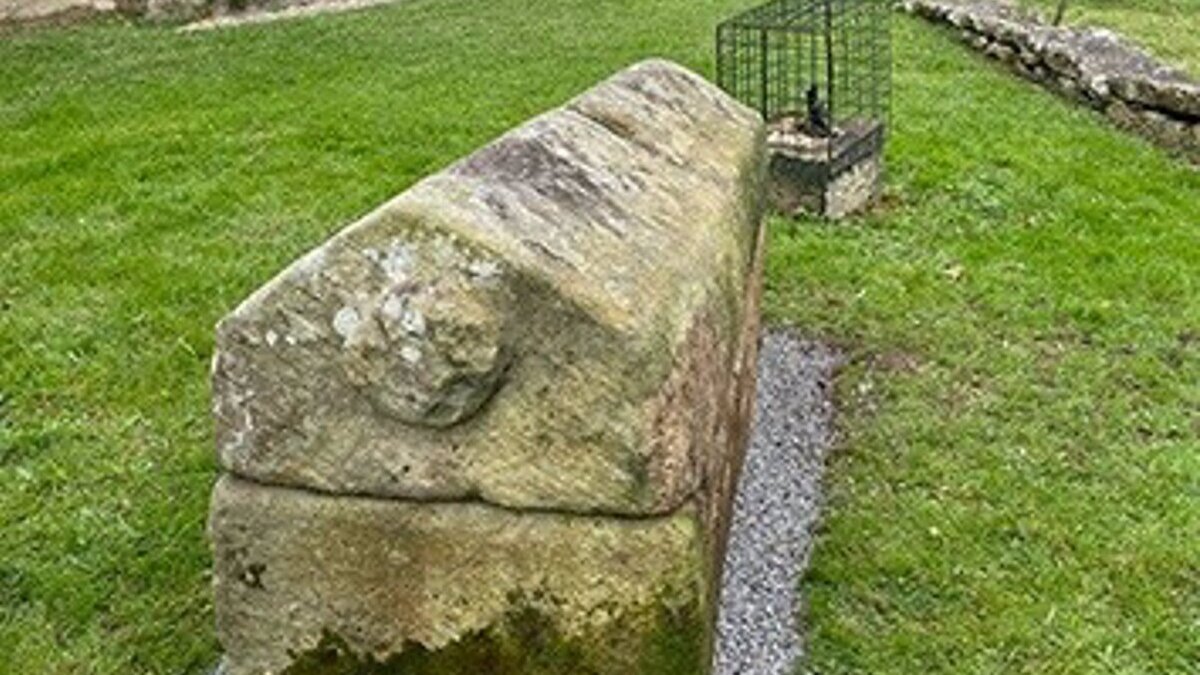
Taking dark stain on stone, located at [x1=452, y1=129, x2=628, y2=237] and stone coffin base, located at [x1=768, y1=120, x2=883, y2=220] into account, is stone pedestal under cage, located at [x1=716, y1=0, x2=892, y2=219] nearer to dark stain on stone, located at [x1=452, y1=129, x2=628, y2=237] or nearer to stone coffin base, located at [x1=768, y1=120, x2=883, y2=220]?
stone coffin base, located at [x1=768, y1=120, x2=883, y2=220]

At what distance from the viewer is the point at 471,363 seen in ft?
13.0

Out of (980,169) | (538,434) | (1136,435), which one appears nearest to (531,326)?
(538,434)

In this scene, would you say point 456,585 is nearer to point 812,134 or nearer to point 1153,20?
point 812,134

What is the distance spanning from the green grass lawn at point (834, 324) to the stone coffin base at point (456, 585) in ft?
2.99

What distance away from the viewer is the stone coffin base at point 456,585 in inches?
162

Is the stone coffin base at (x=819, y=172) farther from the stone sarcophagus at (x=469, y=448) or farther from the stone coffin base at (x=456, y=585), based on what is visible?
the stone coffin base at (x=456, y=585)

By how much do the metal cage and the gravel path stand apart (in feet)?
8.34

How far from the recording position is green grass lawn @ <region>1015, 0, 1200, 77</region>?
14.1 m

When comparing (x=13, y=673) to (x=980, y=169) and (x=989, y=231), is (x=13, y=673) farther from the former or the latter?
(x=980, y=169)

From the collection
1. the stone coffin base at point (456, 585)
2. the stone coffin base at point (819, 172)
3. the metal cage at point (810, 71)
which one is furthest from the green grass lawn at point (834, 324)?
the stone coffin base at point (456, 585)

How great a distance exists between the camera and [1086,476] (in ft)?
21.0

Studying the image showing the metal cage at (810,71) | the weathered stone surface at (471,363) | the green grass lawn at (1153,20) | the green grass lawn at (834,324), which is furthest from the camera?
the green grass lawn at (1153,20)

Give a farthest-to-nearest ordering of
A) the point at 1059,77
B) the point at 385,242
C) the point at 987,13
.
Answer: the point at 987,13 < the point at 1059,77 < the point at 385,242

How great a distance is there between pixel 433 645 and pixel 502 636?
8.7 inches
